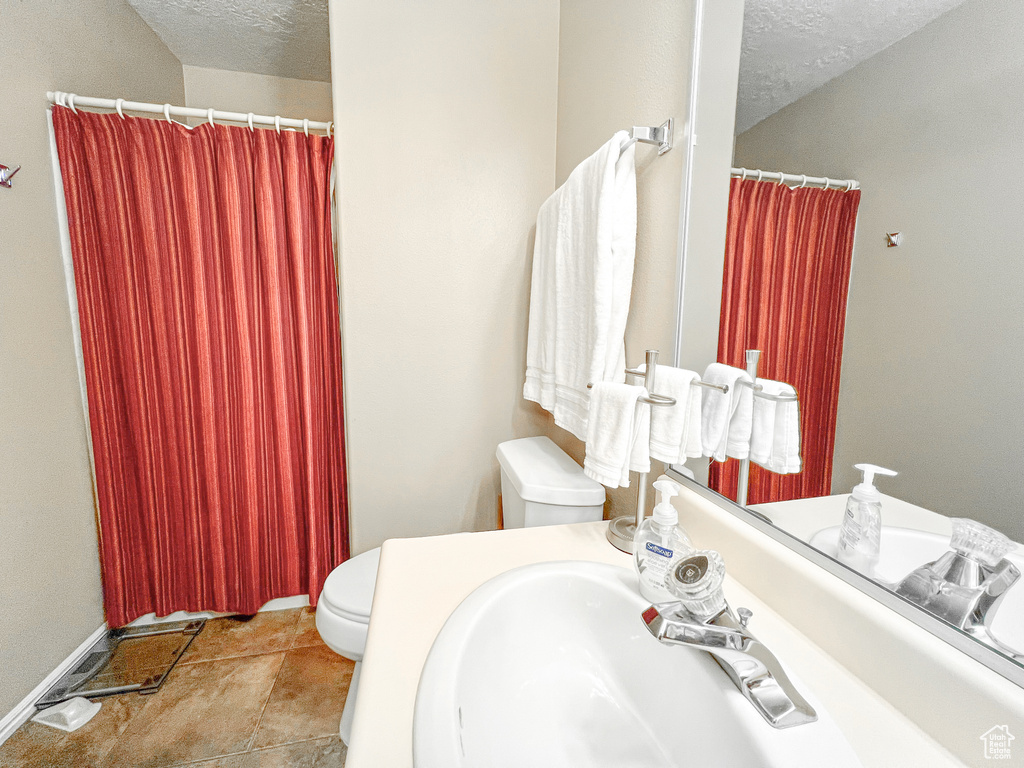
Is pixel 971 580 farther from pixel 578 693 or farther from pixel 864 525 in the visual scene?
pixel 578 693

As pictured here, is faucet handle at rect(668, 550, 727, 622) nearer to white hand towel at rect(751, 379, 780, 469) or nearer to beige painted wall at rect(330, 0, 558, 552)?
white hand towel at rect(751, 379, 780, 469)

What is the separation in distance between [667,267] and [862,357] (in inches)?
15.9

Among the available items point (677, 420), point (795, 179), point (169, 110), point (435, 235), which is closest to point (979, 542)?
point (677, 420)

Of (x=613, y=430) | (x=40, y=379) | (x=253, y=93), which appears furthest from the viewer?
(x=253, y=93)

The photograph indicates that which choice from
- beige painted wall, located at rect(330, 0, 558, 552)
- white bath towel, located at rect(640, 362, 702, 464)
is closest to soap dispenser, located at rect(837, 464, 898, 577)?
white bath towel, located at rect(640, 362, 702, 464)

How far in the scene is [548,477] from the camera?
A: 111 cm

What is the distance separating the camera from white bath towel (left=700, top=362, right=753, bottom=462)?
2.33 ft

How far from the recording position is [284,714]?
131 cm

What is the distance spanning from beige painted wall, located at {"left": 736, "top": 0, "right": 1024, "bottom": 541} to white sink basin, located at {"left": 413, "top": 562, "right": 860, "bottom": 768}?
28 cm

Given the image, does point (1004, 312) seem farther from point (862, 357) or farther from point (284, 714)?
point (284, 714)

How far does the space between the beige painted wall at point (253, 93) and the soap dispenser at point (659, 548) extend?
7.65 feet

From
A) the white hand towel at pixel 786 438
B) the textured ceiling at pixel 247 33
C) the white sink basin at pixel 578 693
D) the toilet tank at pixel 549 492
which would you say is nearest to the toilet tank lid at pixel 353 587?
the toilet tank at pixel 549 492

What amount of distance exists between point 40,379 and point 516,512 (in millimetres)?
1533

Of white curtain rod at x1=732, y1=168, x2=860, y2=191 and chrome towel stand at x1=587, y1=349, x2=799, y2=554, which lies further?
chrome towel stand at x1=587, y1=349, x2=799, y2=554
